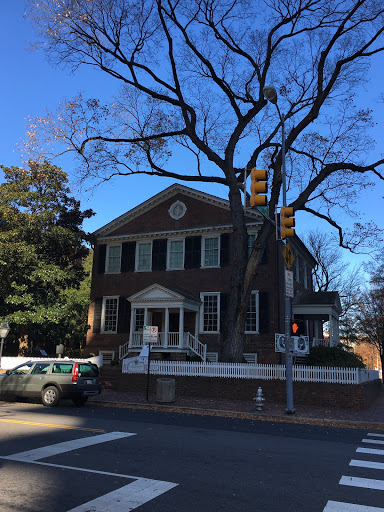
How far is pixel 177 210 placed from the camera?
27609 millimetres

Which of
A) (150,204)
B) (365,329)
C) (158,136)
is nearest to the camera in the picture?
(158,136)

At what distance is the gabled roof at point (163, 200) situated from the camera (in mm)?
26125

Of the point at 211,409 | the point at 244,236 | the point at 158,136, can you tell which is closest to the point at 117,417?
the point at 211,409

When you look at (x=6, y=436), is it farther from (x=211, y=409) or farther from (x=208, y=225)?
(x=208, y=225)

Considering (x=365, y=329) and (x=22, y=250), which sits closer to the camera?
(x=22, y=250)

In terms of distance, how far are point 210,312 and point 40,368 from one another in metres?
12.2

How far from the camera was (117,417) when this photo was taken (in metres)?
12.0

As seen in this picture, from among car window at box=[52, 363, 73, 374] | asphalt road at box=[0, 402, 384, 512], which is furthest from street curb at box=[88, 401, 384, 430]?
car window at box=[52, 363, 73, 374]

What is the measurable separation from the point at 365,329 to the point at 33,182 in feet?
108

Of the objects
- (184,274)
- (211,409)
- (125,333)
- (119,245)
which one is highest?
(119,245)

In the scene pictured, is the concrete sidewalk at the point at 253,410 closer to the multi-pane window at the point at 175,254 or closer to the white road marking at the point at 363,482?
the white road marking at the point at 363,482

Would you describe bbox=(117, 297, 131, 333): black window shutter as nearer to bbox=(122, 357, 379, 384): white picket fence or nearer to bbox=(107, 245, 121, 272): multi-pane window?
bbox=(107, 245, 121, 272): multi-pane window

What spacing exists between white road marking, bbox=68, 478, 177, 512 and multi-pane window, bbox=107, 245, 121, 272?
23.8 m

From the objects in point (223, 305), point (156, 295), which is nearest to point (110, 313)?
point (156, 295)
